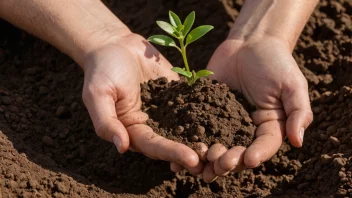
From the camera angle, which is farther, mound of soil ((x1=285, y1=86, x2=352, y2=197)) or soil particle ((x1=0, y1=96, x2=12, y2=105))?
soil particle ((x1=0, y1=96, x2=12, y2=105))

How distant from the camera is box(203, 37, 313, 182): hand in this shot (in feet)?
8.05

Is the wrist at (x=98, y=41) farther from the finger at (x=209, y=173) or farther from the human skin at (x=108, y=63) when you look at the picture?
the finger at (x=209, y=173)

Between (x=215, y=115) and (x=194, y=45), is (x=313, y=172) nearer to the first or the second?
(x=215, y=115)

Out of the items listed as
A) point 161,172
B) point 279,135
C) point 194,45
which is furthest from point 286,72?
point 194,45

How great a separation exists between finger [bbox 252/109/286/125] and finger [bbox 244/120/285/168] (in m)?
0.02

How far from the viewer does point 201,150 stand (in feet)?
8.24

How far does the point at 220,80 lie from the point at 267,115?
395mm

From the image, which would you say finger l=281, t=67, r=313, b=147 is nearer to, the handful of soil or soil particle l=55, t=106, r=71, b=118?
the handful of soil

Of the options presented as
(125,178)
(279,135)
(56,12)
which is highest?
(56,12)

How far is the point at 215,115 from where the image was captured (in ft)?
8.86

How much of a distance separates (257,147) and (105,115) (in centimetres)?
68

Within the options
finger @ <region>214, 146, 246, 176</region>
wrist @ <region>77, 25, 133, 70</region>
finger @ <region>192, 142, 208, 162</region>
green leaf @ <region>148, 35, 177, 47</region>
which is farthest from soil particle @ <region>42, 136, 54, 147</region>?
finger @ <region>214, 146, 246, 176</region>

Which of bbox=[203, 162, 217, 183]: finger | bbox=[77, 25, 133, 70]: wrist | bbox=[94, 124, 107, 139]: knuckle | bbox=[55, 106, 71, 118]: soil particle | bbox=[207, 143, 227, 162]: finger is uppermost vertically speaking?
bbox=[77, 25, 133, 70]: wrist

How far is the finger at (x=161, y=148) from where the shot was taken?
2410 millimetres
